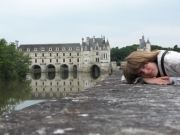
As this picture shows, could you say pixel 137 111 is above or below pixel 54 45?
below

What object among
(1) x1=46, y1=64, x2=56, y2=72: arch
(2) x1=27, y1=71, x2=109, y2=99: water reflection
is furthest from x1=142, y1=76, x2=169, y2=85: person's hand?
(1) x1=46, y1=64, x2=56, y2=72: arch

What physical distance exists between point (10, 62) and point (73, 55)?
38.9 m

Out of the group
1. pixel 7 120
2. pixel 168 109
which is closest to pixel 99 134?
pixel 7 120

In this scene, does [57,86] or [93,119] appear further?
[57,86]

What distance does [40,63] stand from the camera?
8244cm

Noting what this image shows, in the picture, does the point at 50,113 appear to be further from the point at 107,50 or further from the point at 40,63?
the point at 40,63

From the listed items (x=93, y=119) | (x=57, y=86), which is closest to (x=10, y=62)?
(x=57, y=86)

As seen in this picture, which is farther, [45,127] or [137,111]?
[137,111]

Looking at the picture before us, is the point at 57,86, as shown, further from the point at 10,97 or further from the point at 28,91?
the point at 10,97

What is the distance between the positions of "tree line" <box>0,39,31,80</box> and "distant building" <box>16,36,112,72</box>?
958 inches

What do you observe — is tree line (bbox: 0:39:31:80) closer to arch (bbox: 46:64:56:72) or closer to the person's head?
arch (bbox: 46:64:56:72)

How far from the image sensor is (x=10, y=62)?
42531mm

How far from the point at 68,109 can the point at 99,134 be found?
2.81 feet

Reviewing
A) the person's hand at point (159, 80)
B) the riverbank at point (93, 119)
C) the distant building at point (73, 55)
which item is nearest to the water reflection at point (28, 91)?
the person's hand at point (159, 80)
